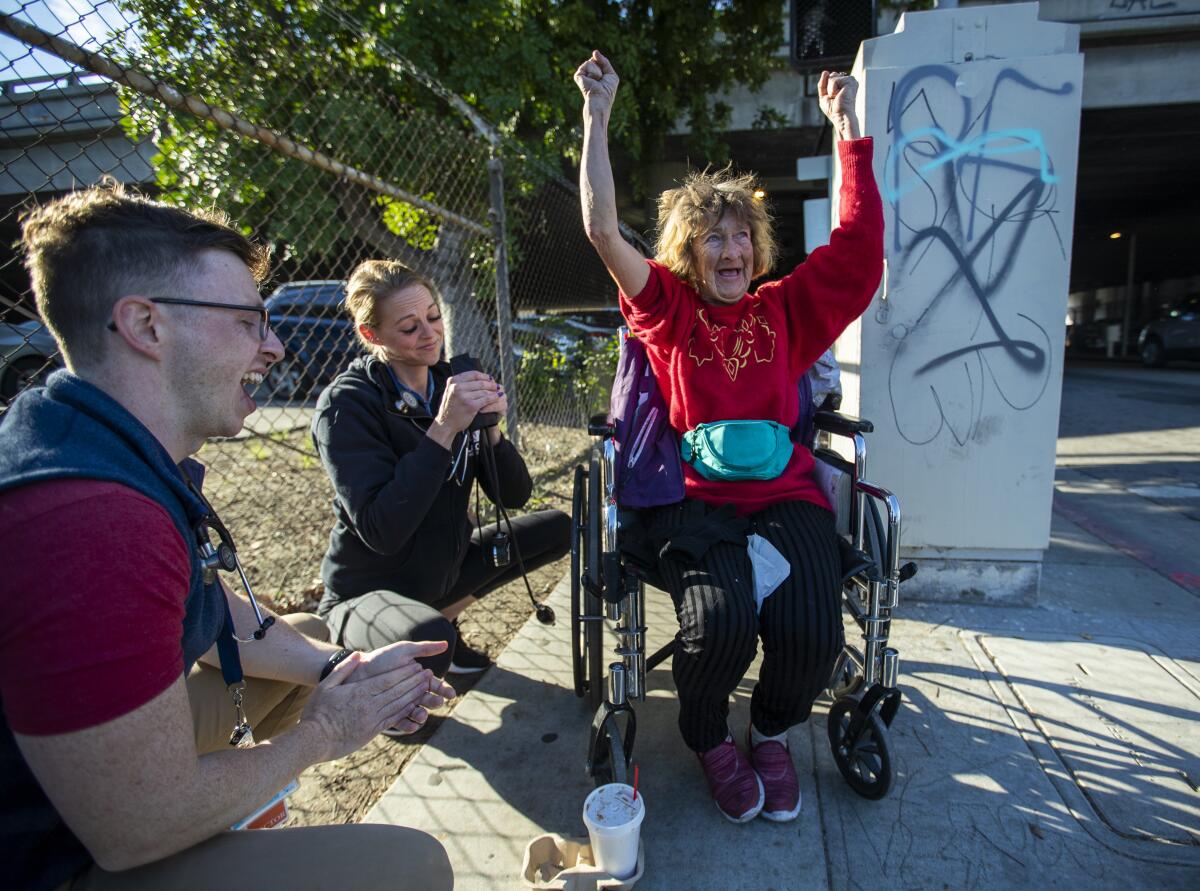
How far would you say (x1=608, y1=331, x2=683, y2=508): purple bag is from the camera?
2141 mm

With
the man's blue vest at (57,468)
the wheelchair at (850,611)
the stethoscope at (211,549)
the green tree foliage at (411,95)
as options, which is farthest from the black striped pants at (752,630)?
the green tree foliage at (411,95)

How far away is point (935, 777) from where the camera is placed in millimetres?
2000

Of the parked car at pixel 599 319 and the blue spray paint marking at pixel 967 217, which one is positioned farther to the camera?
the parked car at pixel 599 319

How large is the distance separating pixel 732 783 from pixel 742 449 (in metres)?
0.97

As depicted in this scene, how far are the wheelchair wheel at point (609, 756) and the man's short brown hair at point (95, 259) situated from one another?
1.44 meters

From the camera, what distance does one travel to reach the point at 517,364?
687 centimetres

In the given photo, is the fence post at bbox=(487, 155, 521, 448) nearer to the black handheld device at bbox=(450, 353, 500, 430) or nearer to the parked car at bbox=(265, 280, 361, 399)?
the parked car at bbox=(265, 280, 361, 399)

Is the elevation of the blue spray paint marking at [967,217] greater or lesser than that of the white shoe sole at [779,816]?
greater

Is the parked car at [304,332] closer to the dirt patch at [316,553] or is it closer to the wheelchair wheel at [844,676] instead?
the dirt patch at [316,553]

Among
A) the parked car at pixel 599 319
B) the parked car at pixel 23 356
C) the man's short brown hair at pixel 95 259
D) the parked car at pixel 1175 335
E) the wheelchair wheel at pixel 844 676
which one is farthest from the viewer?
the parked car at pixel 1175 335

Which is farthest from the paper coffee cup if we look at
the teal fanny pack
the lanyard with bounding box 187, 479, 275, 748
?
the teal fanny pack

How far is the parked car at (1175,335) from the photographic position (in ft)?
47.2

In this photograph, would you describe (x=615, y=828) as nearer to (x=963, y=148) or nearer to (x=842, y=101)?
(x=842, y=101)

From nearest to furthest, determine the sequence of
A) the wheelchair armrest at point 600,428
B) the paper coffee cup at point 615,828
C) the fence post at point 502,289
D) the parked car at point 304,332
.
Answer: the paper coffee cup at point 615,828, the wheelchair armrest at point 600,428, the fence post at point 502,289, the parked car at point 304,332
